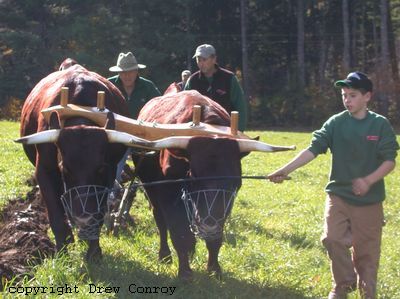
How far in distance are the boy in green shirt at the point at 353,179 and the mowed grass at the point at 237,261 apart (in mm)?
569

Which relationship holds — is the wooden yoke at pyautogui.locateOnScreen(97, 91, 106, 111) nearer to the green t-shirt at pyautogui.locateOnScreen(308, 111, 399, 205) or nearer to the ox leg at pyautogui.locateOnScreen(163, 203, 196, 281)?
the ox leg at pyautogui.locateOnScreen(163, 203, 196, 281)

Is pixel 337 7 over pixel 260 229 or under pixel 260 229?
over

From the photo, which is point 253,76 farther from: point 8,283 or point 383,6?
point 8,283

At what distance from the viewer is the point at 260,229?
10.3m

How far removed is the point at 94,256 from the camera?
23.9 ft

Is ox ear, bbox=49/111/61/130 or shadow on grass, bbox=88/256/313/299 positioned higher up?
ox ear, bbox=49/111/61/130

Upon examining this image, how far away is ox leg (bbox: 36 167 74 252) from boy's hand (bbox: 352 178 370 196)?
3.05 metres

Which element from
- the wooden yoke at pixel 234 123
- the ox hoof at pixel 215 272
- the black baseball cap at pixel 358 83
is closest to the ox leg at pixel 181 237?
the ox hoof at pixel 215 272

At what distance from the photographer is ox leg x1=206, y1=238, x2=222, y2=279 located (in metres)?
7.03

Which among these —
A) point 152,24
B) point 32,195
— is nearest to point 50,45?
point 152,24

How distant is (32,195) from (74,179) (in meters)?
3.92

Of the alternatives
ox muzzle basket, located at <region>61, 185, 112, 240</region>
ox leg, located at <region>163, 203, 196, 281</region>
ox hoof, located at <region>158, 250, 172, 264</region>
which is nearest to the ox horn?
ox muzzle basket, located at <region>61, 185, 112, 240</region>

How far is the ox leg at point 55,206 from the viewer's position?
24.8 ft

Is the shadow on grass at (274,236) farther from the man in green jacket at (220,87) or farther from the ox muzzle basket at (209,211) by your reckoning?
the ox muzzle basket at (209,211)
